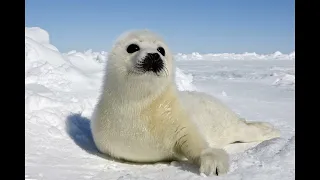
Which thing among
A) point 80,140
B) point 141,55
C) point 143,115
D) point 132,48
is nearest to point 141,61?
point 141,55

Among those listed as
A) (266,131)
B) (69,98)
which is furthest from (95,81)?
(266,131)

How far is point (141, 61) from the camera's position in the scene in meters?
2.89

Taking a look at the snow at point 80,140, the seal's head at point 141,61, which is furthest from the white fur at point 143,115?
the snow at point 80,140

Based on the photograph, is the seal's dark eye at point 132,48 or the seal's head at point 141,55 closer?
the seal's head at point 141,55

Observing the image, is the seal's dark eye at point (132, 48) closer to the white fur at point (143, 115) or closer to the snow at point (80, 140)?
the white fur at point (143, 115)

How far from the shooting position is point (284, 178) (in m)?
2.39

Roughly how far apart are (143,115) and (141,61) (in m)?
0.44

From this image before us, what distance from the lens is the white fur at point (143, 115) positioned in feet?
9.68

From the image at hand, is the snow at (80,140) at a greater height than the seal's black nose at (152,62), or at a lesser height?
lesser

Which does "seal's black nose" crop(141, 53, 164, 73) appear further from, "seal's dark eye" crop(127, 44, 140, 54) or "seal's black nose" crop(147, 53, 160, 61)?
"seal's dark eye" crop(127, 44, 140, 54)

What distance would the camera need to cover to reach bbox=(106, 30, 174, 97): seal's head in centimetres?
292

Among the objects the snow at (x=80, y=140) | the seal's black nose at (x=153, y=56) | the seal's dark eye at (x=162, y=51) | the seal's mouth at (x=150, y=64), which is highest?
the seal's dark eye at (x=162, y=51)

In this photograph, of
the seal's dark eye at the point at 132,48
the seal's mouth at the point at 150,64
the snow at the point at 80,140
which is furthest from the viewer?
the seal's dark eye at the point at 132,48
